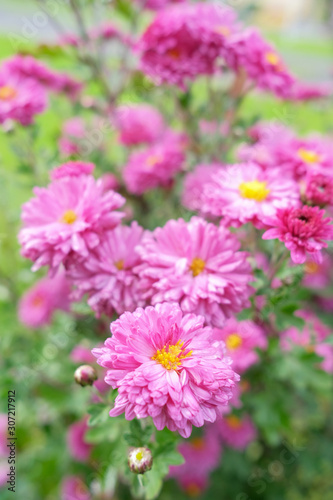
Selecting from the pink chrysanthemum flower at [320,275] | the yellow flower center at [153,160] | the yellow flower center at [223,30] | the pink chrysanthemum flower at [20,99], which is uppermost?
the yellow flower center at [223,30]

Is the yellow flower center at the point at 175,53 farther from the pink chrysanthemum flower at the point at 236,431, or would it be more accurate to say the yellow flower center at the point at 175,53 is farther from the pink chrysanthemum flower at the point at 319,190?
the pink chrysanthemum flower at the point at 236,431

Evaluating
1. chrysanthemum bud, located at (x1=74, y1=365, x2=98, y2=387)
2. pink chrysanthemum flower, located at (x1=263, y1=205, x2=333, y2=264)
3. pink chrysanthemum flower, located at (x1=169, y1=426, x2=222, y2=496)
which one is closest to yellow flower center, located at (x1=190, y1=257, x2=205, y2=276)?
pink chrysanthemum flower, located at (x1=263, y1=205, x2=333, y2=264)

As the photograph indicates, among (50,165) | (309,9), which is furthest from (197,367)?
(309,9)

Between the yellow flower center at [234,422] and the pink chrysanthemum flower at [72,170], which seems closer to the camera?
the pink chrysanthemum flower at [72,170]

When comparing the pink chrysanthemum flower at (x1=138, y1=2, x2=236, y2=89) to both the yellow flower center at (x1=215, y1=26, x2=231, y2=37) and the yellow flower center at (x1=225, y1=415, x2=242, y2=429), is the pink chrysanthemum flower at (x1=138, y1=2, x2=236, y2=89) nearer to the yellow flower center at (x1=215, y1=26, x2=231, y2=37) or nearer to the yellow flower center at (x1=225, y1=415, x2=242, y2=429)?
the yellow flower center at (x1=215, y1=26, x2=231, y2=37)

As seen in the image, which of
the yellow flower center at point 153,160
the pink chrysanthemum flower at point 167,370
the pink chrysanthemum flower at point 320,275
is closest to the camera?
the pink chrysanthemum flower at point 167,370

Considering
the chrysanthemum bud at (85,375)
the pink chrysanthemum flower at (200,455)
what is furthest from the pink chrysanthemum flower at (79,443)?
the chrysanthemum bud at (85,375)

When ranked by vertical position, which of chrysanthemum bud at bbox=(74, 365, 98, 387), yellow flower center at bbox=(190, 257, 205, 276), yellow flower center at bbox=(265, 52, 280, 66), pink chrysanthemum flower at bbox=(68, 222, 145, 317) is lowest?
chrysanthemum bud at bbox=(74, 365, 98, 387)
